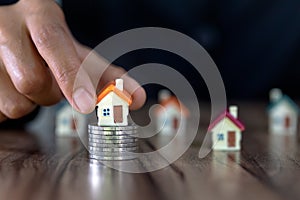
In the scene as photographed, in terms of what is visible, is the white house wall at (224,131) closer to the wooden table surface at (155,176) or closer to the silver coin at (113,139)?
the wooden table surface at (155,176)

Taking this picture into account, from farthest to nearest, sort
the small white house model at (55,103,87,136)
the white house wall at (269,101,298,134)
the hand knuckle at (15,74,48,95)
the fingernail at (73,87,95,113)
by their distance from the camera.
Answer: the white house wall at (269,101,298,134) < the small white house model at (55,103,87,136) < the hand knuckle at (15,74,48,95) < the fingernail at (73,87,95,113)

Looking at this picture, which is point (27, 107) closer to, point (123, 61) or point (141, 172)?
point (141, 172)

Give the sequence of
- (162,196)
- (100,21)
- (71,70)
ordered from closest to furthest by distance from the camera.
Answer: (162,196) → (71,70) → (100,21)

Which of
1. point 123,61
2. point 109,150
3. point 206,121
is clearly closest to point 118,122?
point 109,150

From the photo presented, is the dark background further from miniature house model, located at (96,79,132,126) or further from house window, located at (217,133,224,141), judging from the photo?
miniature house model, located at (96,79,132,126)

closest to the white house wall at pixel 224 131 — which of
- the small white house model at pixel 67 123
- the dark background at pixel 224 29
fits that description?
the small white house model at pixel 67 123

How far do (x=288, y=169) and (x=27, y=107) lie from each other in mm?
591

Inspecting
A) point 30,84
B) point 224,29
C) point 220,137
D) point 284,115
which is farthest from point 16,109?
point 224,29

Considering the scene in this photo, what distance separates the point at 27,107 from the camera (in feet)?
3.73

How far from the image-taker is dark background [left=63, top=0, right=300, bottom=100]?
90.9 inches

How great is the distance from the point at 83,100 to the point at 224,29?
5.24 ft

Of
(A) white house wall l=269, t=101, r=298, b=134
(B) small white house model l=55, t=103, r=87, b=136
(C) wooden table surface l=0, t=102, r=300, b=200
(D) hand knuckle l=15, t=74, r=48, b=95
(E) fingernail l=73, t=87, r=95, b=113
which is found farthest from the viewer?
(A) white house wall l=269, t=101, r=298, b=134

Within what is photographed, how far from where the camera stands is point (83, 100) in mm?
894

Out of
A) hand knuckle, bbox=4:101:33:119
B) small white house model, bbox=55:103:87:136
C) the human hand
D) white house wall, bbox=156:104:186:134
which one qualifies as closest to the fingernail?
the human hand
